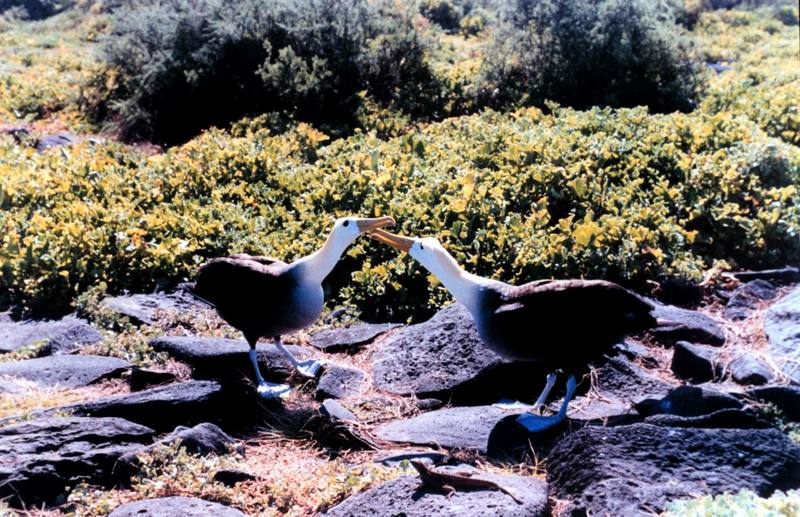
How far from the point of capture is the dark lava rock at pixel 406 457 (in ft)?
14.4

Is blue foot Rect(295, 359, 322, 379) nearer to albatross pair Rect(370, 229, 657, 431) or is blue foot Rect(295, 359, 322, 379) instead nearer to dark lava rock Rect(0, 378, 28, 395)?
albatross pair Rect(370, 229, 657, 431)

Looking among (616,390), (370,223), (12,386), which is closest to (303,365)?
(370,223)

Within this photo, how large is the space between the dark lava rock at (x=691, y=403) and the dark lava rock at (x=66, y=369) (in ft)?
11.2

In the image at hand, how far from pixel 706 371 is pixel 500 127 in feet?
15.3

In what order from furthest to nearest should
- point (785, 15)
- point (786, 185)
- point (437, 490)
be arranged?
point (785, 15)
point (786, 185)
point (437, 490)

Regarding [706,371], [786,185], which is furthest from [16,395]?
[786,185]

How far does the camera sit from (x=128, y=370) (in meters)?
5.73

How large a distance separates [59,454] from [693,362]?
3.88 m

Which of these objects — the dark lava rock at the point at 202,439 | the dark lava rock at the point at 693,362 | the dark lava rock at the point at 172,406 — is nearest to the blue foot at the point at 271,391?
the dark lava rock at the point at 172,406

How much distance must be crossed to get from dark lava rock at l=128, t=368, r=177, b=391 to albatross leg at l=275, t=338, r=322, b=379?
722mm

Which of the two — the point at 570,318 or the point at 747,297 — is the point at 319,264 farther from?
the point at 747,297

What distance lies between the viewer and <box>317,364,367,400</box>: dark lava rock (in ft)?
18.1

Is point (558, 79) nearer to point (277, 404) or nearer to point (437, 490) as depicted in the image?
point (277, 404)

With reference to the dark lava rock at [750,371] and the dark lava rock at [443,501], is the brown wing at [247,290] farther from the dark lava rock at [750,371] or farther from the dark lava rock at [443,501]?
the dark lava rock at [750,371]
